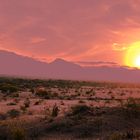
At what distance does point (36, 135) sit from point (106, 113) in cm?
723

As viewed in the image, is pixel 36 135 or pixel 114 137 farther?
pixel 36 135

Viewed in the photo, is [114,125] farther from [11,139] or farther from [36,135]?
[11,139]

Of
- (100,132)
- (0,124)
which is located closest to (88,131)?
(100,132)

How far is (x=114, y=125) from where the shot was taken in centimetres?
2309

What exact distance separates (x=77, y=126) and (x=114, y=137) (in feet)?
15.8

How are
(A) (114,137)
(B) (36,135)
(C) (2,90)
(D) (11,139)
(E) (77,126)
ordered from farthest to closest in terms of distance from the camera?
1. (C) (2,90)
2. (E) (77,126)
3. (B) (36,135)
4. (D) (11,139)
5. (A) (114,137)

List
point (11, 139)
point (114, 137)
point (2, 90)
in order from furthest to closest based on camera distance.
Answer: point (2, 90) → point (11, 139) → point (114, 137)

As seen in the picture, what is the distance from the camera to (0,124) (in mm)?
23391

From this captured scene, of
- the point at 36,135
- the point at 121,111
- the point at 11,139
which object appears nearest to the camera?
the point at 11,139

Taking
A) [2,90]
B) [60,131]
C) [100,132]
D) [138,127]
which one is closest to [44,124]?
[60,131]

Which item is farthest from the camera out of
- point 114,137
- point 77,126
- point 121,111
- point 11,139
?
point 121,111

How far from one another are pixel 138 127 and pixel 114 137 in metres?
5.79

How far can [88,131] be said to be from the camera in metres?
21.6

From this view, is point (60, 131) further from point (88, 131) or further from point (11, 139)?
point (11, 139)
